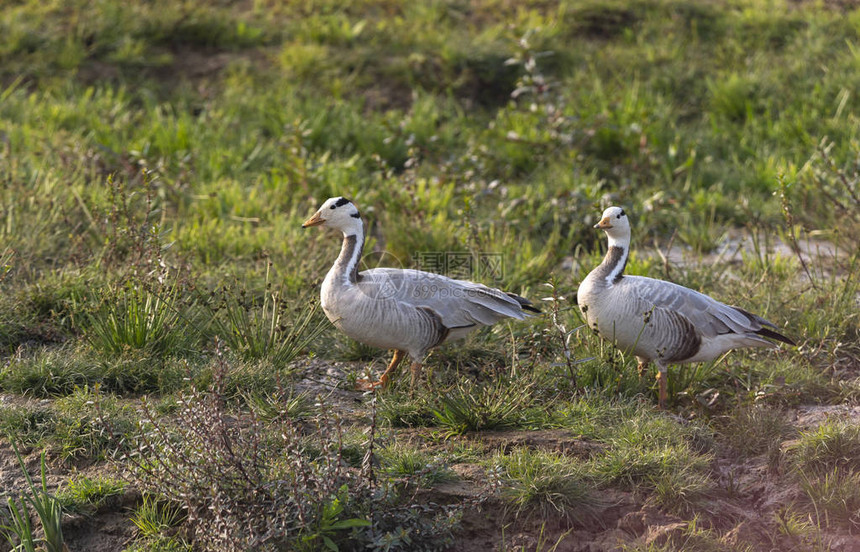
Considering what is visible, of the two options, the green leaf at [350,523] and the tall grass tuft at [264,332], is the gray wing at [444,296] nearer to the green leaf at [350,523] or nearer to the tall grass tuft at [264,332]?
the tall grass tuft at [264,332]

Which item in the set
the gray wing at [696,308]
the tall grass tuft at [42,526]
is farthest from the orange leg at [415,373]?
the tall grass tuft at [42,526]

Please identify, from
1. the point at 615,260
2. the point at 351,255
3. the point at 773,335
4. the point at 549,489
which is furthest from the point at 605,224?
the point at 549,489

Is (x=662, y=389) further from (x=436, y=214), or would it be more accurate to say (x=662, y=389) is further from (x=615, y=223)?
(x=436, y=214)

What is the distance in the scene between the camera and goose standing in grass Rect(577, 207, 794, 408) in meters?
4.86

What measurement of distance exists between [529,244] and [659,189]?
1.90 metres

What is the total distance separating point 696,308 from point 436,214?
2.86 m

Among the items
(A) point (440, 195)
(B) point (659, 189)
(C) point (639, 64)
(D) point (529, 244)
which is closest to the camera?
(D) point (529, 244)

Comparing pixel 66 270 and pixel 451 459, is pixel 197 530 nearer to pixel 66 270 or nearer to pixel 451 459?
pixel 451 459

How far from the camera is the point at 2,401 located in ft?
15.1

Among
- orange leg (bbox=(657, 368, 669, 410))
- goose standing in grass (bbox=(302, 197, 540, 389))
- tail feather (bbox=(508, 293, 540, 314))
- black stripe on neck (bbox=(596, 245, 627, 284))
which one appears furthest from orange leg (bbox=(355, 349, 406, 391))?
orange leg (bbox=(657, 368, 669, 410))

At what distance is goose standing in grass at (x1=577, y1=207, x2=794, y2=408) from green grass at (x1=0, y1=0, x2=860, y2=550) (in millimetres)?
241

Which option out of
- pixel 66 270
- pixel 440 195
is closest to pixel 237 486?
pixel 66 270

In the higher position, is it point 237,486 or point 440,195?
point 237,486

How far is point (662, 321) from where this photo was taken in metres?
4.84
